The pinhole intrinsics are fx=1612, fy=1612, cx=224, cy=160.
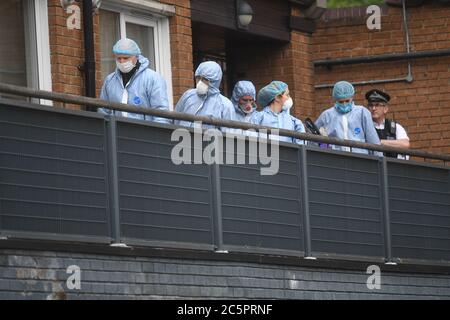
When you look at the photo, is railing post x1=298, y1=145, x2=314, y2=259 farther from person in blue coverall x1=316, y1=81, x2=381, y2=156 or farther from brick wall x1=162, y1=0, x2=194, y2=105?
brick wall x1=162, y1=0, x2=194, y2=105

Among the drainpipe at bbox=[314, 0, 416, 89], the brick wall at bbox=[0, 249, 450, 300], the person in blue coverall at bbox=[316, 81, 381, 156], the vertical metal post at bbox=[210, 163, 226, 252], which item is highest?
the drainpipe at bbox=[314, 0, 416, 89]

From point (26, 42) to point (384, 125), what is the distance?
4085 millimetres

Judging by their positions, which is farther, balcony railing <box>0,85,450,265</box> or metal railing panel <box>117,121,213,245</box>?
metal railing panel <box>117,121,213,245</box>

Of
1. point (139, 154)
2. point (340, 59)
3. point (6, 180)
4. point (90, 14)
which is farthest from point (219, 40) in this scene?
point (6, 180)

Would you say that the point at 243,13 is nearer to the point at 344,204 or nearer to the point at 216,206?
the point at 344,204

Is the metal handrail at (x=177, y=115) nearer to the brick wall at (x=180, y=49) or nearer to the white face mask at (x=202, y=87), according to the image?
the white face mask at (x=202, y=87)

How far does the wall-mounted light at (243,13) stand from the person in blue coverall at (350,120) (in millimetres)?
2859

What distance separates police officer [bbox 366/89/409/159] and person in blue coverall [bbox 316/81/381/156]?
0.44m

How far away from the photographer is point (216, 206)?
45.9 feet

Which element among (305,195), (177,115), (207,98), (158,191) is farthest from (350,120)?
(158,191)

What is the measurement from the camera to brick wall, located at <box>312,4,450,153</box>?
21.0 meters

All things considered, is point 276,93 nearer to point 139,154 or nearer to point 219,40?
point 139,154

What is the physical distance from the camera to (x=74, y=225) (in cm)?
1230

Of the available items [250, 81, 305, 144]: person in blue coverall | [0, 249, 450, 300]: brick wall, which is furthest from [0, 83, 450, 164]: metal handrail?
[0, 249, 450, 300]: brick wall
